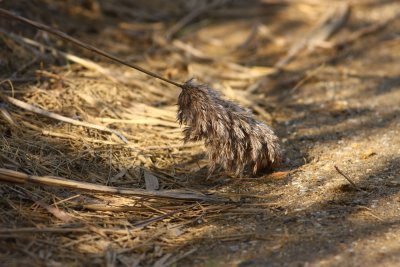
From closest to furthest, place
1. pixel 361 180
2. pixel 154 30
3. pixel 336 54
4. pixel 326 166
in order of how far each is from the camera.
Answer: pixel 361 180, pixel 326 166, pixel 336 54, pixel 154 30

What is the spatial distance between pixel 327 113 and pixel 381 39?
142cm

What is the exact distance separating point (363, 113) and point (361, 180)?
98 cm

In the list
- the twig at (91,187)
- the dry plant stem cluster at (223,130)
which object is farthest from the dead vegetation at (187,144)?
the dry plant stem cluster at (223,130)

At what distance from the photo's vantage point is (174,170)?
2967 mm

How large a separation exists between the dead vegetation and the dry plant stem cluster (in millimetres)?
130

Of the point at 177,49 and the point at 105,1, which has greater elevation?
the point at 105,1

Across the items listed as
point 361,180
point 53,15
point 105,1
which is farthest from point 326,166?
point 105,1

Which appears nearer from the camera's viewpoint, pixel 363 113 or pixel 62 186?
pixel 62 186

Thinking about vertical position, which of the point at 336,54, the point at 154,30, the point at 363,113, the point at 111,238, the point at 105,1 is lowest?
the point at 111,238

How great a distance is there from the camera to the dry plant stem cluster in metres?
2.74

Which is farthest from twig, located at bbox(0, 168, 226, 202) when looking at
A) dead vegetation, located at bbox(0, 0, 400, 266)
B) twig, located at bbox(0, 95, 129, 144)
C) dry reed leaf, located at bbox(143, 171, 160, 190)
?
twig, located at bbox(0, 95, 129, 144)

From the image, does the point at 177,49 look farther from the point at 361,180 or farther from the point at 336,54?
the point at 361,180

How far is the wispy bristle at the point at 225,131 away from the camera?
2.75 m

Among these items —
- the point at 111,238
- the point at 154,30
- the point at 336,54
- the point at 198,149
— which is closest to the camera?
the point at 111,238
